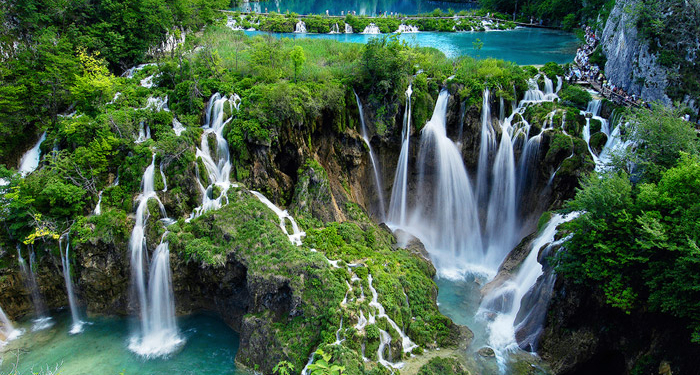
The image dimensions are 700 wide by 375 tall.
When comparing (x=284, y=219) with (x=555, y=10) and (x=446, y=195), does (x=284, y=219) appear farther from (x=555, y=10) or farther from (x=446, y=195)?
(x=555, y=10)

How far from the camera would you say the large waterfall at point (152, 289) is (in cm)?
1747

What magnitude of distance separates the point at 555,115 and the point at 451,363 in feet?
52.4

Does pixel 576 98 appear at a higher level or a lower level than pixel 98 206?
higher

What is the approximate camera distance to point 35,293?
715 inches

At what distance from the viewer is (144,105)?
2261cm

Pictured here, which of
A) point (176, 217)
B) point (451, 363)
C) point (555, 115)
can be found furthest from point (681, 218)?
point (176, 217)

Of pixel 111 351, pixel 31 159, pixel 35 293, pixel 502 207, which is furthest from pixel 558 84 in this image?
pixel 35 293

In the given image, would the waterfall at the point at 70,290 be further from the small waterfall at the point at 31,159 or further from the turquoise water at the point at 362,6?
the turquoise water at the point at 362,6

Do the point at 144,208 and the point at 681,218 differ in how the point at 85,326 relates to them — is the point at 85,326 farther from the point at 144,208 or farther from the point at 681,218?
the point at 681,218

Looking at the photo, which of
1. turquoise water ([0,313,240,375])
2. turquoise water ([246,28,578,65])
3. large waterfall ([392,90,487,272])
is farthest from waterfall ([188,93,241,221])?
turquoise water ([246,28,578,65])

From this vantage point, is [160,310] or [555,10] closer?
[160,310]

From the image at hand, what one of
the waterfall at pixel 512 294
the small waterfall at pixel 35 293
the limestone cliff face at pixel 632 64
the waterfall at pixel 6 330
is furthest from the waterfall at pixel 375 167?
the waterfall at pixel 6 330

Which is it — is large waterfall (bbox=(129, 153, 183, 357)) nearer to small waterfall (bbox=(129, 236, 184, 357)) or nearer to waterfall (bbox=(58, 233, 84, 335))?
small waterfall (bbox=(129, 236, 184, 357))

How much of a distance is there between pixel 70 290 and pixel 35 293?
62.7 inches
